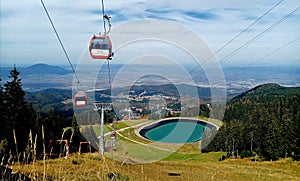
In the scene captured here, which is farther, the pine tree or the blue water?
the pine tree

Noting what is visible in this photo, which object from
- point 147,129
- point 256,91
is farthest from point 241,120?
point 147,129

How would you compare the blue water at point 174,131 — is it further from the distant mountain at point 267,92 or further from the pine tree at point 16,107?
the distant mountain at point 267,92

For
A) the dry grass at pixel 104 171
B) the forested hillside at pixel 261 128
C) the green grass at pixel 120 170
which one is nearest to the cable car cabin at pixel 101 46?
the green grass at pixel 120 170

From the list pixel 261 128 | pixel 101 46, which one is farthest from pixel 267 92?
pixel 101 46

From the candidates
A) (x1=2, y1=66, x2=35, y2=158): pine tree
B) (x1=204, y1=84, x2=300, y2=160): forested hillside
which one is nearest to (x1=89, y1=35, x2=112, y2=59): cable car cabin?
(x1=2, y1=66, x2=35, y2=158): pine tree

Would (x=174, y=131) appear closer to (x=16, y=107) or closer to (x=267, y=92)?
(x=16, y=107)

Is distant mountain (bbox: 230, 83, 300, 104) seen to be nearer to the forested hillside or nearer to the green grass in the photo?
the forested hillside
